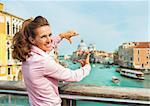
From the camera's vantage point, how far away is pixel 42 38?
46.7 inches

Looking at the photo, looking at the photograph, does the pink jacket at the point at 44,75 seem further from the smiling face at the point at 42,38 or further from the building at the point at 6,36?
the building at the point at 6,36

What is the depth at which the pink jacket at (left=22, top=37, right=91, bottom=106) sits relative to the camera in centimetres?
117

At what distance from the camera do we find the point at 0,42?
60.2 feet

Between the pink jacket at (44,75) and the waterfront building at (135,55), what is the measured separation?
29.8 meters

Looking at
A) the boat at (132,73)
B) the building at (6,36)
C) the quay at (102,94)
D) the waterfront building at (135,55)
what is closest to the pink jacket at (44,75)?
the quay at (102,94)

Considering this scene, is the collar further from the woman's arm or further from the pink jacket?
the woman's arm

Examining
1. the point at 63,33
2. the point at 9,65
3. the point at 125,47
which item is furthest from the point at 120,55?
the point at 63,33

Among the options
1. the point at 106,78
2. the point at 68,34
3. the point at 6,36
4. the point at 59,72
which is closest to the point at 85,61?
the point at 59,72

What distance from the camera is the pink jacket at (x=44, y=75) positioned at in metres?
1.17

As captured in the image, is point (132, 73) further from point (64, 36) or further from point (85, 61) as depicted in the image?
point (85, 61)

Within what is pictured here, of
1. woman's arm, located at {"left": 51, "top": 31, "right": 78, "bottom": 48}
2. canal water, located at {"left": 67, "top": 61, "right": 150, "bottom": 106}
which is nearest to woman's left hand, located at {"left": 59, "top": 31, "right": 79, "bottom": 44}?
woman's arm, located at {"left": 51, "top": 31, "right": 78, "bottom": 48}

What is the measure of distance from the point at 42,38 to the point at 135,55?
32.3 meters

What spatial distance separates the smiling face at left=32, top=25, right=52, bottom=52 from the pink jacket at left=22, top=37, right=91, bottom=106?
2cm

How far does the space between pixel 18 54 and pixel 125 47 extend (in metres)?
35.2
